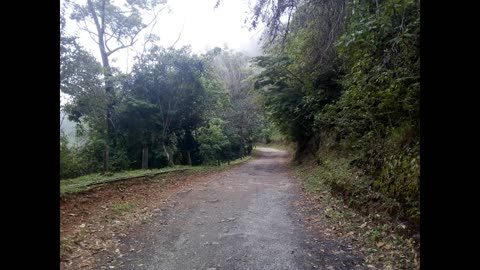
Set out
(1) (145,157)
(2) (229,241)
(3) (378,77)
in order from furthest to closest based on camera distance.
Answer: (1) (145,157), (3) (378,77), (2) (229,241)

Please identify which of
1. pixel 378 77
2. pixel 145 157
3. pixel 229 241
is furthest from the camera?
pixel 145 157

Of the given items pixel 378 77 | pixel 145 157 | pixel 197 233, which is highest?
pixel 378 77

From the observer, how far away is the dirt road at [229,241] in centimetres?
361

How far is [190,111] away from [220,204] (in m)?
7.81

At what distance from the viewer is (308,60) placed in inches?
344

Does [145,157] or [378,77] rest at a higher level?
[378,77]

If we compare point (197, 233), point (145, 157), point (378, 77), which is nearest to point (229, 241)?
point (197, 233)

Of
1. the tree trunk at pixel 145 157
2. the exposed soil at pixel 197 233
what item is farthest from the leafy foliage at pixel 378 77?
the tree trunk at pixel 145 157

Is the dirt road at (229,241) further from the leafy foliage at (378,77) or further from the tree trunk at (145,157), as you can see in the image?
the tree trunk at (145,157)

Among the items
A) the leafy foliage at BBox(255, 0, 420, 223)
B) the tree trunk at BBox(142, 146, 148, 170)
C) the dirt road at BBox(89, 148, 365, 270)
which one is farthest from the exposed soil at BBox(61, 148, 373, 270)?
the tree trunk at BBox(142, 146, 148, 170)

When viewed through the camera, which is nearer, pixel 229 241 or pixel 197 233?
pixel 229 241

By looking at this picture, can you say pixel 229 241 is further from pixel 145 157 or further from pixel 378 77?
pixel 145 157

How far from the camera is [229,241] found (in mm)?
4301
